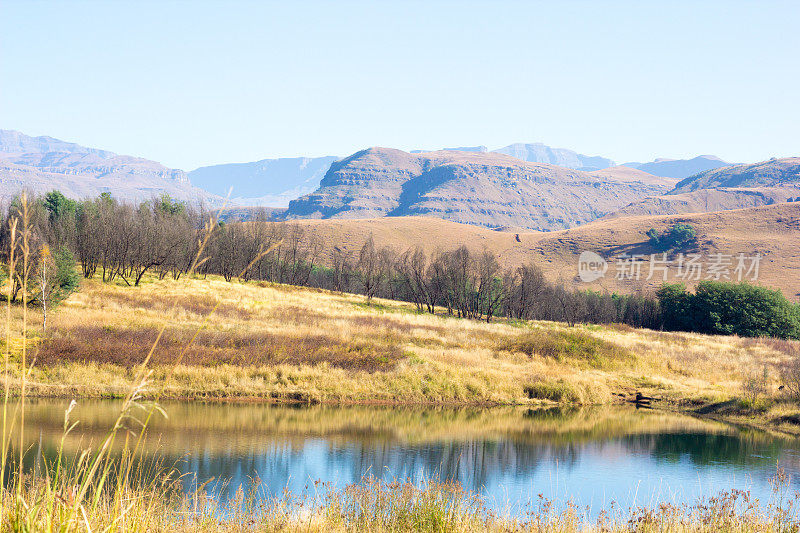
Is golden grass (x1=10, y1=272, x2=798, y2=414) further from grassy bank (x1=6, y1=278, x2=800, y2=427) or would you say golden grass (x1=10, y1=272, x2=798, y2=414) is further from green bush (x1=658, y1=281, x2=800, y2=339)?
green bush (x1=658, y1=281, x2=800, y2=339)

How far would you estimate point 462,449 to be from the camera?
22656mm

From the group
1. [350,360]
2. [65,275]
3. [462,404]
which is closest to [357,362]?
[350,360]

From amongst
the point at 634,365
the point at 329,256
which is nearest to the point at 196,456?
the point at 634,365

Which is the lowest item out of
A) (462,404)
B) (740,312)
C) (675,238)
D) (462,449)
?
(462,404)

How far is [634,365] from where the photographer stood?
135 ft

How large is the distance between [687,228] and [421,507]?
664 ft

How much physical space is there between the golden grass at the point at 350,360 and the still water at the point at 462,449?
224 centimetres

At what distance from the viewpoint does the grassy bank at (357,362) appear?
95.8 ft

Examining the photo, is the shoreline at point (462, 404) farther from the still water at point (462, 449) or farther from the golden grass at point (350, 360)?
the still water at point (462, 449)

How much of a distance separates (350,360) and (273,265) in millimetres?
68753

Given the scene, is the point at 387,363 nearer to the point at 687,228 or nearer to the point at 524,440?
the point at 524,440

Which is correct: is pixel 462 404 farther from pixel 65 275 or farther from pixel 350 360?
pixel 65 275

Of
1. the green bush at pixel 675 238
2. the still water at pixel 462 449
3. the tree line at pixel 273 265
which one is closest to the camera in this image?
the still water at pixel 462 449

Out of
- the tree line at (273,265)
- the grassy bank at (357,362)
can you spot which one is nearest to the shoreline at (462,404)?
the grassy bank at (357,362)
